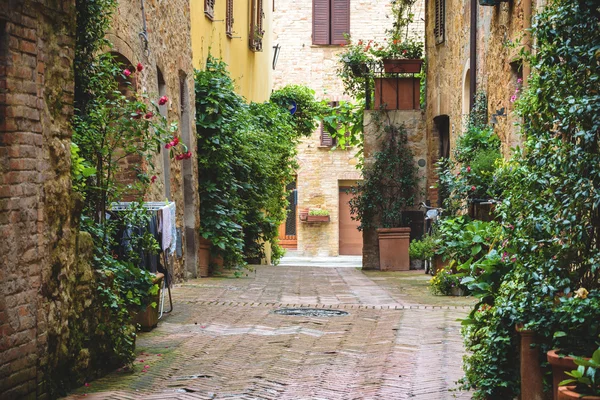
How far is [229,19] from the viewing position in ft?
61.2

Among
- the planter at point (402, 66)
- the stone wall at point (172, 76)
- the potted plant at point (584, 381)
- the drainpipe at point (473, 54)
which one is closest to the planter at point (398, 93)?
the planter at point (402, 66)

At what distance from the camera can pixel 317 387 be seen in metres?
Answer: 6.04

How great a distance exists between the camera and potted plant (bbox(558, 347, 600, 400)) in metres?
3.73

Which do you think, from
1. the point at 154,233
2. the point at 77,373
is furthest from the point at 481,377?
the point at 154,233

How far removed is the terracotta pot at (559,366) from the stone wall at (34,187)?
284 centimetres

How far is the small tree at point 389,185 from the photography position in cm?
1803

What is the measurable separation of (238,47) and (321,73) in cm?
995

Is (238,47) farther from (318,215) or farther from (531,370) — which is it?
(531,370)

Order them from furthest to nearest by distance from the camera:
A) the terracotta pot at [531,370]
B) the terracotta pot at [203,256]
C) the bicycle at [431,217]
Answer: the bicycle at [431,217] → the terracotta pot at [203,256] → the terracotta pot at [531,370]

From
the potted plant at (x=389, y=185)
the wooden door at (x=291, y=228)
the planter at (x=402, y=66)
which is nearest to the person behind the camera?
the potted plant at (x=389, y=185)

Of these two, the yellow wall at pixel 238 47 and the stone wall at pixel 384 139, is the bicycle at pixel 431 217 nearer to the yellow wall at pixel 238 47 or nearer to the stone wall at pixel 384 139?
the stone wall at pixel 384 139

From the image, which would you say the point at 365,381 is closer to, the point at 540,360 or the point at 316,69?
the point at 540,360

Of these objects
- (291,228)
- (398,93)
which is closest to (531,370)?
(398,93)

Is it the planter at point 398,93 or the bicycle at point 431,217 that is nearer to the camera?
the bicycle at point 431,217
